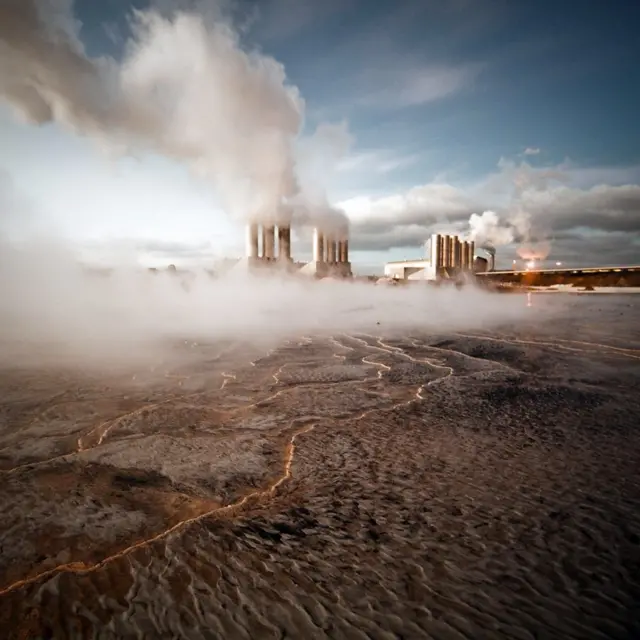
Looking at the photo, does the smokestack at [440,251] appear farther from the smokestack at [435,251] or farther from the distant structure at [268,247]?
the distant structure at [268,247]

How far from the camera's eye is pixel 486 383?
384cm

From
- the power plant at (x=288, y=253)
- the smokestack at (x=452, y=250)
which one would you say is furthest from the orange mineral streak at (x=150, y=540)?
the smokestack at (x=452, y=250)

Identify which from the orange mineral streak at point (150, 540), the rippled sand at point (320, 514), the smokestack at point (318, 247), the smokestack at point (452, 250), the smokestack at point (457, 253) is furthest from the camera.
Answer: the smokestack at point (457, 253)

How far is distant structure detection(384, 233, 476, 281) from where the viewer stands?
44.3 m

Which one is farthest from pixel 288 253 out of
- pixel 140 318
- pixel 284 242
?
pixel 140 318

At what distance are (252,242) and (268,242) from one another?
6.37ft

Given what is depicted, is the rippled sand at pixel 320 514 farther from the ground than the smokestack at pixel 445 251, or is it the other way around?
the smokestack at pixel 445 251

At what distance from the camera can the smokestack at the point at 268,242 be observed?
28531mm

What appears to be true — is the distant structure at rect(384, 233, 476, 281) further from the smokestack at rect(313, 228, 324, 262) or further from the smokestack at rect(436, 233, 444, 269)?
the smokestack at rect(313, 228, 324, 262)

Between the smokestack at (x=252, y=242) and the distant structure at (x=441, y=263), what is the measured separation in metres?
18.2

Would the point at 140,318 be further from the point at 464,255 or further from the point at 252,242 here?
the point at 464,255

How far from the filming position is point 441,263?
45.8 meters

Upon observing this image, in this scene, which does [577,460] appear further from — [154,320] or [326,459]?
[154,320]

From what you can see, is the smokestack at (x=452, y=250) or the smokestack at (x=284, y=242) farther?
the smokestack at (x=452, y=250)
